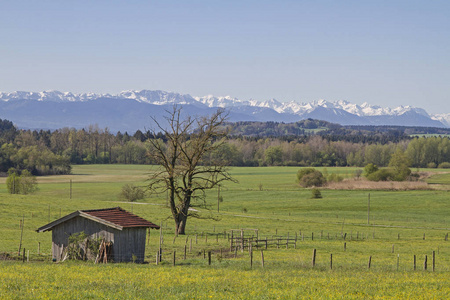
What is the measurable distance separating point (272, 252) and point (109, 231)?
1773 cm

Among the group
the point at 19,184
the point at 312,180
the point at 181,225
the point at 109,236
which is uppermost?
the point at 109,236

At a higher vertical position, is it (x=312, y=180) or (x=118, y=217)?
(x=118, y=217)

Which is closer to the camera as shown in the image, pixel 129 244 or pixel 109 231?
pixel 109 231

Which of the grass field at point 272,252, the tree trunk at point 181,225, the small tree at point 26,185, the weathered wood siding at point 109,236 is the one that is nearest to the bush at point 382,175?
the grass field at point 272,252

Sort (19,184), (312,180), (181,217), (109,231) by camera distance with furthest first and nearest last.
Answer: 1. (312,180)
2. (19,184)
3. (181,217)
4. (109,231)

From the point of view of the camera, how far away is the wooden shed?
40.9 meters

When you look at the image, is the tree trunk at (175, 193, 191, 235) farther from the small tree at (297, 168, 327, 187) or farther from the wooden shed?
the small tree at (297, 168, 327, 187)

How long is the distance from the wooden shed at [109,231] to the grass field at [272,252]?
5.73 ft

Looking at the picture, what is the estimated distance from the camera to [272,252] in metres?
52.6

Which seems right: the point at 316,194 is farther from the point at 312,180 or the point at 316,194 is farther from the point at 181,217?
the point at 181,217

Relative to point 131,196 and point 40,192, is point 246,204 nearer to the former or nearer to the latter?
point 131,196

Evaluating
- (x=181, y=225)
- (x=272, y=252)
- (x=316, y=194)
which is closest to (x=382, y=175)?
(x=316, y=194)

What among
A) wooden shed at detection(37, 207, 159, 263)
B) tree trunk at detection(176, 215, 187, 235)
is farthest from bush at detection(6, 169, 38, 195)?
wooden shed at detection(37, 207, 159, 263)

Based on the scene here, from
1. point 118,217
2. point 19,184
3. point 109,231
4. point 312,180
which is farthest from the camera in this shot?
point 312,180
